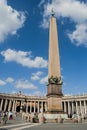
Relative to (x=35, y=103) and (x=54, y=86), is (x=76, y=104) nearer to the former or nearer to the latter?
(x=35, y=103)

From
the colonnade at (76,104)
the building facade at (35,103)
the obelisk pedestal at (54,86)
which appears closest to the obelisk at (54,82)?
the obelisk pedestal at (54,86)

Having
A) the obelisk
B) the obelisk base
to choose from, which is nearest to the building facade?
the obelisk

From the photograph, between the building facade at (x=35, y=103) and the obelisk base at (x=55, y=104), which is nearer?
the obelisk base at (x=55, y=104)

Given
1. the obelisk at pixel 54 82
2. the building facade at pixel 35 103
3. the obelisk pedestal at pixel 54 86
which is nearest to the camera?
the obelisk pedestal at pixel 54 86

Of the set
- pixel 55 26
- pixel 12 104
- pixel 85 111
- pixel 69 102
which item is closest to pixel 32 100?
pixel 12 104

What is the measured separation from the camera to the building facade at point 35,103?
100569 mm

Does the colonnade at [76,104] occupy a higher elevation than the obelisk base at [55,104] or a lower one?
higher

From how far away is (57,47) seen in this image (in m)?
32.1

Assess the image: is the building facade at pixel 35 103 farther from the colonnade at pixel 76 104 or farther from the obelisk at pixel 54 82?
the obelisk at pixel 54 82

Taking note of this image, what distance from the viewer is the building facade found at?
100569 mm

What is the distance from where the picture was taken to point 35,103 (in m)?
112

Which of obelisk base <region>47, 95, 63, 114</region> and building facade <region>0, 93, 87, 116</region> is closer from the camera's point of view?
obelisk base <region>47, 95, 63, 114</region>

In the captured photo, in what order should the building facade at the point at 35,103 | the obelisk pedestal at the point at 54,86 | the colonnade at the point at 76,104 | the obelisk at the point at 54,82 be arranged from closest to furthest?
the obelisk pedestal at the point at 54,86
the obelisk at the point at 54,82
the colonnade at the point at 76,104
the building facade at the point at 35,103

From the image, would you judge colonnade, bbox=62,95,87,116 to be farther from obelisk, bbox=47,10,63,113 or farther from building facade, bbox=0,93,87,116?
obelisk, bbox=47,10,63,113
